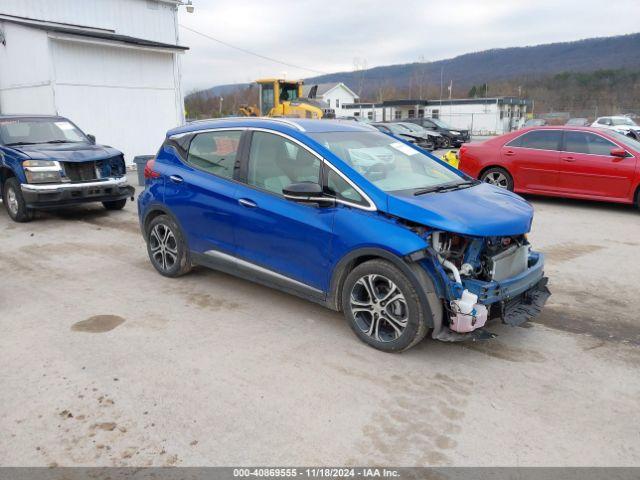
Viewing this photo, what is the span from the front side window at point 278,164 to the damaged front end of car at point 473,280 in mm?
1160

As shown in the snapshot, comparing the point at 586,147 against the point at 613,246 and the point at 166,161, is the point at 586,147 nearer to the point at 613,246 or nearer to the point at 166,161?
the point at 613,246

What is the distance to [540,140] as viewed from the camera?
33.8 feet

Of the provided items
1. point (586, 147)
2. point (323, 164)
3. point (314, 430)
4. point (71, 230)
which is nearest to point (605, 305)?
point (323, 164)

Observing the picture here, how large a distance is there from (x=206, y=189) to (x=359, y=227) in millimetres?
1862

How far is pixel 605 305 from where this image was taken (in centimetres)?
516

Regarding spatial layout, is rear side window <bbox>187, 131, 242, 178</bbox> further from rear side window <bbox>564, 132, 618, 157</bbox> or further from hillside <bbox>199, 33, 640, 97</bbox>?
hillside <bbox>199, 33, 640, 97</bbox>

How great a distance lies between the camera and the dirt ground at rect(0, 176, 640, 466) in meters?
2.96

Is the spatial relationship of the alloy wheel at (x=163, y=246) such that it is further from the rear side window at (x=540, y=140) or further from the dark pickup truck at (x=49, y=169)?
the rear side window at (x=540, y=140)

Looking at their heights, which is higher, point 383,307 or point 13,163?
point 13,163

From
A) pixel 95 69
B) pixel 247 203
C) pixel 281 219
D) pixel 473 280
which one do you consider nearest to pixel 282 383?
pixel 281 219

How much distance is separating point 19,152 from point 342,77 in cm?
13126

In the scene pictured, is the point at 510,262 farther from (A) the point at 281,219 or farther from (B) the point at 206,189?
(B) the point at 206,189

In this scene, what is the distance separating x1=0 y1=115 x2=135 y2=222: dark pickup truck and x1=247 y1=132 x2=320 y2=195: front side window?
5.15 metres

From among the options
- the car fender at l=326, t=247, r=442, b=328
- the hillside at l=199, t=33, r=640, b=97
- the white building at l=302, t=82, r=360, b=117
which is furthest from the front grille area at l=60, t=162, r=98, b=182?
the hillside at l=199, t=33, r=640, b=97
